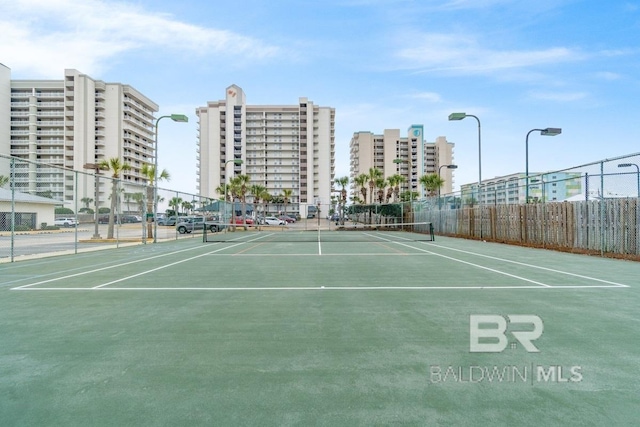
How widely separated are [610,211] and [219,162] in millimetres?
111900

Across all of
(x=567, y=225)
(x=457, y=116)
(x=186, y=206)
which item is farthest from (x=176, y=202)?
(x=567, y=225)

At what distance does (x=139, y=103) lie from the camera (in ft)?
374

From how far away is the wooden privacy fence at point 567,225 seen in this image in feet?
44.0

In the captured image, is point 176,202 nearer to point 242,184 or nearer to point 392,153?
point 242,184

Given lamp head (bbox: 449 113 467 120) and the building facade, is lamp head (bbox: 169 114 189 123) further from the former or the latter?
the building facade

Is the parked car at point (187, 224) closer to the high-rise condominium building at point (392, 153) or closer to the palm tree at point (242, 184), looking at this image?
the palm tree at point (242, 184)

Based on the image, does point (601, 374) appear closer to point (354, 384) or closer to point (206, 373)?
point (354, 384)

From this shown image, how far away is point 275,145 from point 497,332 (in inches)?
4502

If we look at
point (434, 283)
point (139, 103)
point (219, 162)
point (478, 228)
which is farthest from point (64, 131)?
point (434, 283)

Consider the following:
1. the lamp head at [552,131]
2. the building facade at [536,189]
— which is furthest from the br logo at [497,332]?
the lamp head at [552,131]

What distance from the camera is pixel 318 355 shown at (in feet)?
13.3

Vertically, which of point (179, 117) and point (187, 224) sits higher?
point (179, 117)

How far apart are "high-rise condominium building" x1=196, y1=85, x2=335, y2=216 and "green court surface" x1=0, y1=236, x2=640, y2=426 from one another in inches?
4225

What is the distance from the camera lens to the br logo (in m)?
4.25
